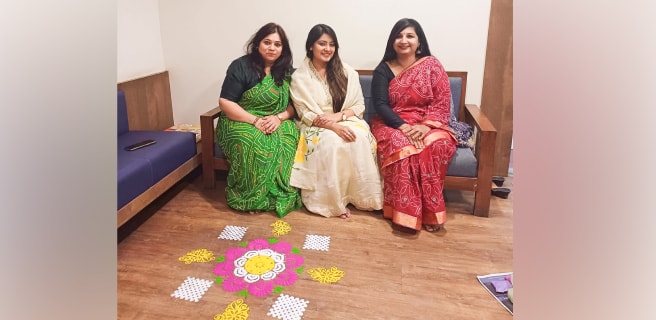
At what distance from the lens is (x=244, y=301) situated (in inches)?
67.2

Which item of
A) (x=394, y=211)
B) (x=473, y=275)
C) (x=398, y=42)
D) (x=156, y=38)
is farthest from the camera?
(x=156, y=38)

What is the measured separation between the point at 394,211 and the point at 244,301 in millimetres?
962

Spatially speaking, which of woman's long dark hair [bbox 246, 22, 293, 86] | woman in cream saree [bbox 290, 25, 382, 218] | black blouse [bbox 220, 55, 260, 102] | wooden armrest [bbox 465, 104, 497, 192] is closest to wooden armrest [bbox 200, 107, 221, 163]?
black blouse [bbox 220, 55, 260, 102]

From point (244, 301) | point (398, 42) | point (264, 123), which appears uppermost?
point (398, 42)

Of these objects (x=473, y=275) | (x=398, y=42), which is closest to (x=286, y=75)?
(x=398, y=42)

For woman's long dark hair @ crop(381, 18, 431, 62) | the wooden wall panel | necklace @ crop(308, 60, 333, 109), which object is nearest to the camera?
woman's long dark hair @ crop(381, 18, 431, 62)

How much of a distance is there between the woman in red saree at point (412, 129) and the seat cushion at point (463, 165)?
0.05 m

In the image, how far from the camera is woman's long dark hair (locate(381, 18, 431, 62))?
2.52m

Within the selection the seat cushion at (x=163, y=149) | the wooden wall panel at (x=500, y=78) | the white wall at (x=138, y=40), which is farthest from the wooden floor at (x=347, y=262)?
the white wall at (x=138, y=40)

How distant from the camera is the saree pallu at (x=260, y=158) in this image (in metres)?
2.47

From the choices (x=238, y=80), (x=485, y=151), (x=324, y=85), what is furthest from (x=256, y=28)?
(x=485, y=151)

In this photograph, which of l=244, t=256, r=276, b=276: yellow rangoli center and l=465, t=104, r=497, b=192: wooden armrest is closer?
l=244, t=256, r=276, b=276: yellow rangoli center

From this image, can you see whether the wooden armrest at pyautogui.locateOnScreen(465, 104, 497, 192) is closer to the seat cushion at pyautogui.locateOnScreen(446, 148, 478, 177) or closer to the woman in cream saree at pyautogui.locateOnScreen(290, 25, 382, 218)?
the seat cushion at pyautogui.locateOnScreen(446, 148, 478, 177)
